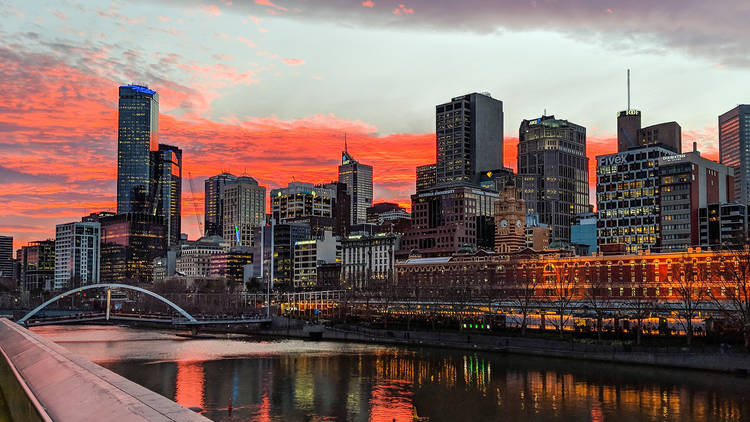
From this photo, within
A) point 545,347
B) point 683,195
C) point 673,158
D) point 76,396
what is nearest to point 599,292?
point 545,347

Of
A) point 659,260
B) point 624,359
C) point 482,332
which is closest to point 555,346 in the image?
point 624,359

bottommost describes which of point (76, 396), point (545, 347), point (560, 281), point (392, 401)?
point (392, 401)

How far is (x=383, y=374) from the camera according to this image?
84.4m

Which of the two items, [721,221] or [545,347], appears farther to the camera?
[721,221]

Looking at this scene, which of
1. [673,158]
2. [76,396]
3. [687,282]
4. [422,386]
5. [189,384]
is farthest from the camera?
[673,158]

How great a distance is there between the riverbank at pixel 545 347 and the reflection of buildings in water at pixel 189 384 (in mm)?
40141

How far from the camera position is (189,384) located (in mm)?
75750

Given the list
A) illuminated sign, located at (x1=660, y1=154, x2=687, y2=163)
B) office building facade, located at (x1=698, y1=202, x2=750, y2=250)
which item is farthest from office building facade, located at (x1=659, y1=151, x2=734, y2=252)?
office building facade, located at (x1=698, y1=202, x2=750, y2=250)

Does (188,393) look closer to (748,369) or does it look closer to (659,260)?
(748,369)

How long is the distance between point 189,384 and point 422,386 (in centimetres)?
2405

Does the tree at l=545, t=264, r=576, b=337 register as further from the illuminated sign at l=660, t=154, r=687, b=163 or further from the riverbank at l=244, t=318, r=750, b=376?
the illuminated sign at l=660, t=154, r=687, b=163

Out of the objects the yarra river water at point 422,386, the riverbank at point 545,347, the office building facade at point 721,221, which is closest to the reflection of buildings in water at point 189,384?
the yarra river water at point 422,386

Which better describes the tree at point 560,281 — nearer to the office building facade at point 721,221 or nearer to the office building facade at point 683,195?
the office building facade at point 683,195

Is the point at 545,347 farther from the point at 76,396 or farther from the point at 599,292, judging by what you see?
the point at 76,396
